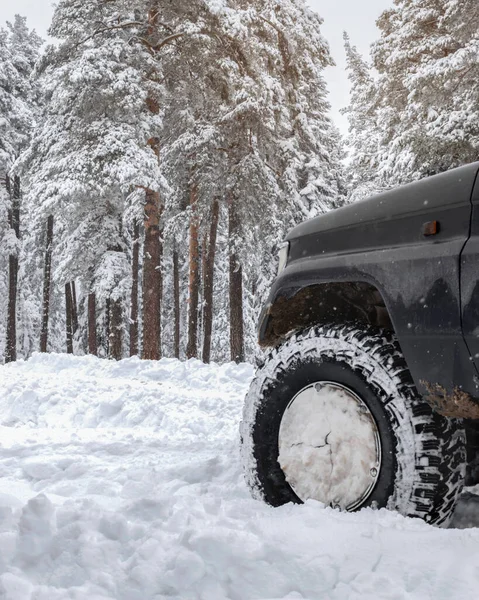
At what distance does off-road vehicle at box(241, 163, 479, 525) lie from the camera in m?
2.23

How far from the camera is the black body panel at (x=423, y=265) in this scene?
218 centimetres

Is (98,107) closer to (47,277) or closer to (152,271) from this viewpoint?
(152,271)

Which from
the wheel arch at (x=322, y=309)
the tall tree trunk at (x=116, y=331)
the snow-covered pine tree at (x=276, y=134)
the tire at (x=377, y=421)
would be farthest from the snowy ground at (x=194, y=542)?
the tall tree trunk at (x=116, y=331)

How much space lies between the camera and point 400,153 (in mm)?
13461

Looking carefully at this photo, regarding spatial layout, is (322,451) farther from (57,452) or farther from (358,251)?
(57,452)

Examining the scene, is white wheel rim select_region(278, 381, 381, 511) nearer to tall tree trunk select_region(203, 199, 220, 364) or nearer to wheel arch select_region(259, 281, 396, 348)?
wheel arch select_region(259, 281, 396, 348)

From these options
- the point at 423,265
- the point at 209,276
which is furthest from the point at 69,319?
the point at 423,265

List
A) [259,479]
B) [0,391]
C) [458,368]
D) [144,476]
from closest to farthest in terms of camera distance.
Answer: [458,368]
[259,479]
[144,476]
[0,391]

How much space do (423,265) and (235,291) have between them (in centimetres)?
1538

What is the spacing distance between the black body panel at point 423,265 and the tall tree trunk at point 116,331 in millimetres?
16951

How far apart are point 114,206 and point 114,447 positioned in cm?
1499

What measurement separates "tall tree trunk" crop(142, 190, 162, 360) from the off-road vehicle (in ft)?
39.6

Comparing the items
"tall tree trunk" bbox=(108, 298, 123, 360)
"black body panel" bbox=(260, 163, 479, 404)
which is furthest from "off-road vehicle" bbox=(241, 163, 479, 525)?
"tall tree trunk" bbox=(108, 298, 123, 360)

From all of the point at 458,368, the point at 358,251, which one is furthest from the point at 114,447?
the point at 458,368
